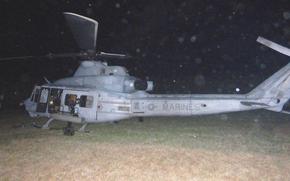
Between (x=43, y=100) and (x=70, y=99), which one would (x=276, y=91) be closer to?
(x=70, y=99)

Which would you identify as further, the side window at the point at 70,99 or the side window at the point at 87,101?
the side window at the point at 70,99

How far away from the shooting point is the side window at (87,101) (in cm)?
1188

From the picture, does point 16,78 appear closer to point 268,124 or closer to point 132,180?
point 268,124

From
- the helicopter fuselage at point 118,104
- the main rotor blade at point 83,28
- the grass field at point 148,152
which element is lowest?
the grass field at point 148,152

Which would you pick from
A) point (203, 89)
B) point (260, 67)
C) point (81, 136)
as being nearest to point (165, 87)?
point (203, 89)

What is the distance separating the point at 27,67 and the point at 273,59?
32243 millimetres

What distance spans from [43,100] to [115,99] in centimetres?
309

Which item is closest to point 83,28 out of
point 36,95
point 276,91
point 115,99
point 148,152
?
point 115,99

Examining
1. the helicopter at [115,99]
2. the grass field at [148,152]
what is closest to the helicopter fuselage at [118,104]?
the helicopter at [115,99]

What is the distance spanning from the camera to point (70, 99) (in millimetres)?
12141

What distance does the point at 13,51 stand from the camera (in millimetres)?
35938

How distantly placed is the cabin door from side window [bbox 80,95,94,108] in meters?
1.68

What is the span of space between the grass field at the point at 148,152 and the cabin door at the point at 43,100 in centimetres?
85

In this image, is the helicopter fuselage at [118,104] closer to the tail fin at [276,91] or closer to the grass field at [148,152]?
the tail fin at [276,91]
